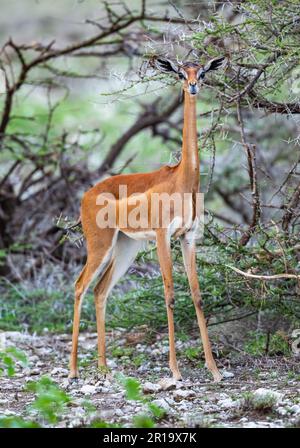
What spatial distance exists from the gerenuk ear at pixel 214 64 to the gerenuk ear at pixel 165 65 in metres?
0.23

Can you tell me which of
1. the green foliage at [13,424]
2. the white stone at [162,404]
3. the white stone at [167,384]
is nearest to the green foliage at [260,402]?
the white stone at [162,404]

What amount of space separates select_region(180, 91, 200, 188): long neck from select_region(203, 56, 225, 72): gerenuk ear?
0.23 m

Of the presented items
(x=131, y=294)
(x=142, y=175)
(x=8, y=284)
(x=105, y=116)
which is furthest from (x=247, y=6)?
(x=105, y=116)

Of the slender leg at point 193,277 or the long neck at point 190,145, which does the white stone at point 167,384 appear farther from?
the long neck at point 190,145

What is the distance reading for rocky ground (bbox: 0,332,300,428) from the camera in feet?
17.9

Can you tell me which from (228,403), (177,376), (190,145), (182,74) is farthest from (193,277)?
(182,74)

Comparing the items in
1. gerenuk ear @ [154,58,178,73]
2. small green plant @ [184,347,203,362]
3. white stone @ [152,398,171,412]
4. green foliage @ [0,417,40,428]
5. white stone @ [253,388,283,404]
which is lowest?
green foliage @ [0,417,40,428]

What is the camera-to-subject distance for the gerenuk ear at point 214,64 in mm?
6617

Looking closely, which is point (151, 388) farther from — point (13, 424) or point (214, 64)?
point (214, 64)

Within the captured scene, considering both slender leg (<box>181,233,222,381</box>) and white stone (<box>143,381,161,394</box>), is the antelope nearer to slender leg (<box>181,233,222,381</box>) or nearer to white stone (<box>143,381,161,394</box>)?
slender leg (<box>181,233,222,381</box>)

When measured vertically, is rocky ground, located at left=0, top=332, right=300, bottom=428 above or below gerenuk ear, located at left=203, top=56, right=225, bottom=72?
below

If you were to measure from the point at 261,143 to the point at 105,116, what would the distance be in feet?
16.8

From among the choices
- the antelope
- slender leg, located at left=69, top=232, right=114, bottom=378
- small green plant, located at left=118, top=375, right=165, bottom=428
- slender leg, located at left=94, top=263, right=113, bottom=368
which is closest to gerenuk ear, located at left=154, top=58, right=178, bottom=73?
the antelope

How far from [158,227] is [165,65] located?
1219 mm
